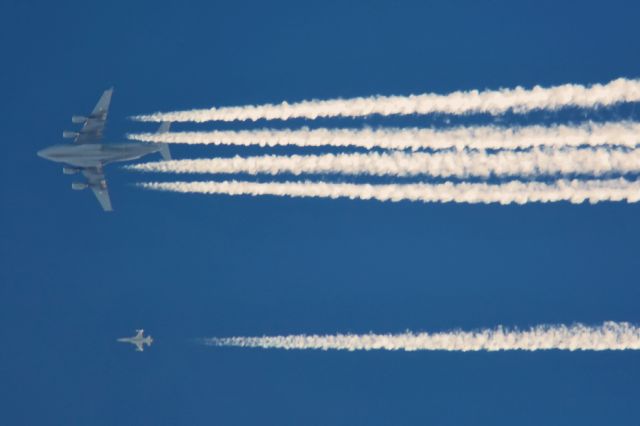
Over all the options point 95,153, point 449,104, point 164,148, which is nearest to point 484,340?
point 449,104

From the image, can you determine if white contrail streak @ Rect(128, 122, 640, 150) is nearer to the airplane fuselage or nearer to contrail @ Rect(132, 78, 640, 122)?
contrail @ Rect(132, 78, 640, 122)

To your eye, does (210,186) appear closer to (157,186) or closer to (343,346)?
(157,186)

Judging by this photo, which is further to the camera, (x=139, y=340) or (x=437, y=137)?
(x=139, y=340)

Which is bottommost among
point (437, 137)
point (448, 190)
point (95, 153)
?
point (448, 190)

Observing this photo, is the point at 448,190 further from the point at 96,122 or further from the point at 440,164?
the point at 96,122

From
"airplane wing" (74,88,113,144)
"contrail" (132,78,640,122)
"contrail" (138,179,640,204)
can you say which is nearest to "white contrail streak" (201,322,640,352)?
"contrail" (138,179,640,204)

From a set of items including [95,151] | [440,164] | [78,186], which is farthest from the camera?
[78,186]

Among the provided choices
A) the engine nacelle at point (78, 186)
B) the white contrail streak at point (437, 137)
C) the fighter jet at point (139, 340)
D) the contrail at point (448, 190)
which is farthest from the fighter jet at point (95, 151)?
the fighter jet at point (139, 340)
